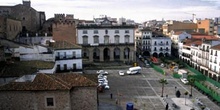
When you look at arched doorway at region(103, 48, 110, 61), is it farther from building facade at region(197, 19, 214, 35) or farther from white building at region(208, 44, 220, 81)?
building facade at region(197, 19, 214, 35)

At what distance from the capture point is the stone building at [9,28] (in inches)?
2188

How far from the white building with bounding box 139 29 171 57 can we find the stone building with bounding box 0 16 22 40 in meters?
43.2

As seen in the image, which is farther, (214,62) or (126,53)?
(126,53)

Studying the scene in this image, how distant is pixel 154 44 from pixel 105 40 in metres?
21.9

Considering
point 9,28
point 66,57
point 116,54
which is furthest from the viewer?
point 116,54

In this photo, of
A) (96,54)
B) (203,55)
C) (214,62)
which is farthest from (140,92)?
(96,54)

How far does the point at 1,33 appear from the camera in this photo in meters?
55.4

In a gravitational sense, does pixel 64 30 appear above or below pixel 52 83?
above

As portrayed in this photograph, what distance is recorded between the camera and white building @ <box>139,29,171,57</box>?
89.9 metres

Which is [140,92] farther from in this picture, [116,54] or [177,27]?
[177,27]

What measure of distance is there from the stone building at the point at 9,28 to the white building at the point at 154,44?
43.2m

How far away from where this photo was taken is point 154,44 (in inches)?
3568

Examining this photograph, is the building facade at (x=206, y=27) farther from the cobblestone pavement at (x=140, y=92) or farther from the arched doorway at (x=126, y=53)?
the cobblestone pavement at (x=140, y=92)

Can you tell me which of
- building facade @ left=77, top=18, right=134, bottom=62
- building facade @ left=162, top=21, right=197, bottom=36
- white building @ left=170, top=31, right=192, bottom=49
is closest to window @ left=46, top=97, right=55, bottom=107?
building facade @ left=77, top=18, right=134, bottom=62
